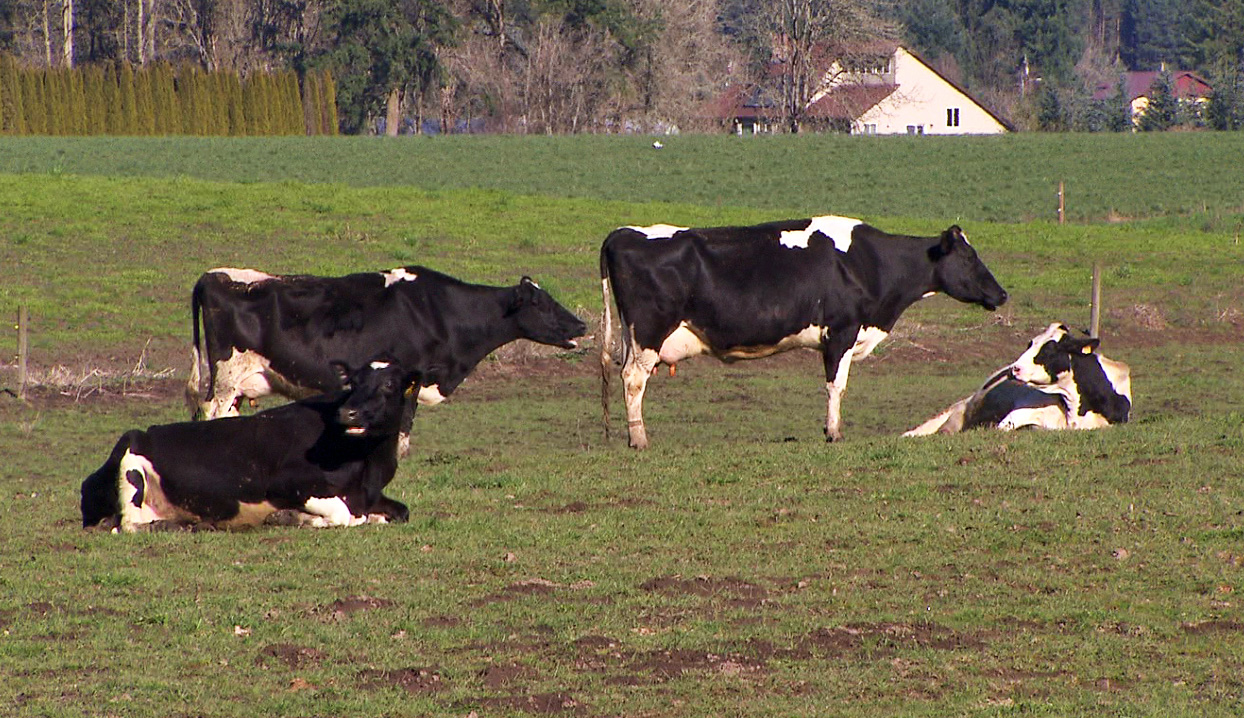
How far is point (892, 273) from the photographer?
595 inches

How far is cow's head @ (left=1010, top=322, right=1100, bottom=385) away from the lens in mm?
14898

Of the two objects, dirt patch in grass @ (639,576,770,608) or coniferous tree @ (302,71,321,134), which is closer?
dirt patch in grass @ (639,576,770,608)

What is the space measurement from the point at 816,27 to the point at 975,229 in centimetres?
5203

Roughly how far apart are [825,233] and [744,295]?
1025mm

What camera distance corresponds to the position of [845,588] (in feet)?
27.9

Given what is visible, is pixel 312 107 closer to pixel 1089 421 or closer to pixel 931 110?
pixel 931 110

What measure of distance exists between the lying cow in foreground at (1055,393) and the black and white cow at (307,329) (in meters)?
4.35

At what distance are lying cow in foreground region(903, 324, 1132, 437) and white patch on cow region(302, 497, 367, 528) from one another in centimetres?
617

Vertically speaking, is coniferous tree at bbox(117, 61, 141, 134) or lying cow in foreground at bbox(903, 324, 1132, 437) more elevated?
coniferous tree at bbox(117, 61, 141, 134)

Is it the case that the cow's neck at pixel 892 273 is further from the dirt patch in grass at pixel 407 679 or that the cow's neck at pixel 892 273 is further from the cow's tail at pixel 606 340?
the dirt patch in grass at pixel 407 679

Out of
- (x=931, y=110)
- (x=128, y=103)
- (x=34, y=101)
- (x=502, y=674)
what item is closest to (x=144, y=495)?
(x=502, y=674)

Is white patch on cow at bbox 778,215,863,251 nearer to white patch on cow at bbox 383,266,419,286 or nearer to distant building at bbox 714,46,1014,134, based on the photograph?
white patch on cow at bbox 383,266,419,286

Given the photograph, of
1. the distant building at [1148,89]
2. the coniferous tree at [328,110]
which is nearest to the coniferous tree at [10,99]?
the coniferous tree at [328,110]

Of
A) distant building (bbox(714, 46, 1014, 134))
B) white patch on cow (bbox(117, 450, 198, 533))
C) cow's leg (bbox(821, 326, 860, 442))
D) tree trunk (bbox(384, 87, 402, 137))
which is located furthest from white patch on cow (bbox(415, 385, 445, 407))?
tree trunk (bbox(384, 87, 402, 137))
